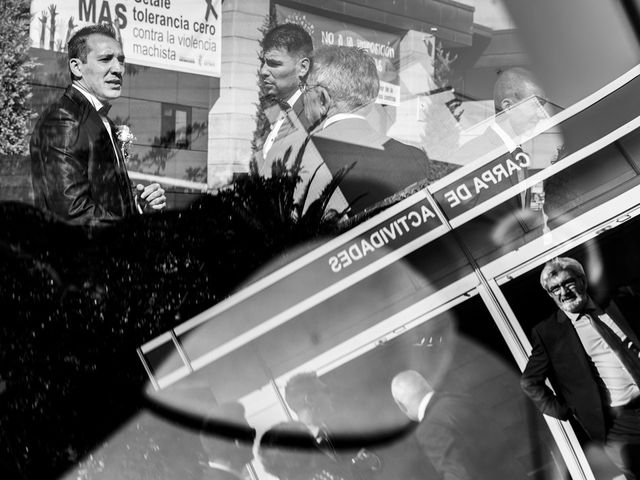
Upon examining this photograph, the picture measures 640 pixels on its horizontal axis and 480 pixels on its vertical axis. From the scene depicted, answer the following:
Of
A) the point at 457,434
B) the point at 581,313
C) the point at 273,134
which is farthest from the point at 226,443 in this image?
the point at 581,313

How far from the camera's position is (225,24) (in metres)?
2.55

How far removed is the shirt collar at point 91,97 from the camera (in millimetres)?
2471

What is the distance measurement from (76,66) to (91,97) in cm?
9

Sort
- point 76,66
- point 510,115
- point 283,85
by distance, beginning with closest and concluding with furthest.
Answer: point 76,66 → point 283,85 → point 510,115

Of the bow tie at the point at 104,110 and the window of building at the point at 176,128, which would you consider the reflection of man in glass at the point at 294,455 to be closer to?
the window of building at the point at 176,128

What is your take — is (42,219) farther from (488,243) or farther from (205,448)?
(488,243)

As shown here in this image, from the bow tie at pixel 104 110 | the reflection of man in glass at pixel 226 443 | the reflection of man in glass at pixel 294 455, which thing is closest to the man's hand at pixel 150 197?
the bow tie at pixel 104 110

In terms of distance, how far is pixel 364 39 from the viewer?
2.63 m

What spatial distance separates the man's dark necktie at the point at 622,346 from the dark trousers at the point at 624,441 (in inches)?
4.1

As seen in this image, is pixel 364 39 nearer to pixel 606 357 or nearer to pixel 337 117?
pixel 337 117

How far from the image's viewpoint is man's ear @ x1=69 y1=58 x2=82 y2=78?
8.04 ft

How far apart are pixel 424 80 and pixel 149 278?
96 cm

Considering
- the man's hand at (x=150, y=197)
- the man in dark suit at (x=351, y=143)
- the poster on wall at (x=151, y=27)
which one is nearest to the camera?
the poster on wall at (x=151, y=27)

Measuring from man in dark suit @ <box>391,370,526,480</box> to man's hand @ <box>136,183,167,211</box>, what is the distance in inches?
33.7
